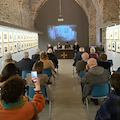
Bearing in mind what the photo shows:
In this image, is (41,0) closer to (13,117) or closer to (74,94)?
(74,94)

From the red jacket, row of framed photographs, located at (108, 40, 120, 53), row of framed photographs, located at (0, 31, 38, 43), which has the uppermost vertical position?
row of framed photographs, located at (0, 31, 38, 43)

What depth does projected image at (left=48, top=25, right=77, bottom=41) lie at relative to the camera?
738 inches

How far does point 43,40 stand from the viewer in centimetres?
1944

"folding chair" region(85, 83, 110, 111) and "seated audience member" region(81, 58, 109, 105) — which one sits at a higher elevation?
"seated audience member" region(81, 58, 109, 105)

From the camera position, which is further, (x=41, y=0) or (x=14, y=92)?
(x=41, y=0)

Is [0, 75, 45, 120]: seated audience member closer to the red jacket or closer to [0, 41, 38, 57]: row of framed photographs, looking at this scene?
the red jacket

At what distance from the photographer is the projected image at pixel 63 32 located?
18734 mm

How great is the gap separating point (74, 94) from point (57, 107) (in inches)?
43.9

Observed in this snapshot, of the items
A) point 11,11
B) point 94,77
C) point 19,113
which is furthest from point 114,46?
point 19,113

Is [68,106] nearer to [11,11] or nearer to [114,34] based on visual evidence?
[114,34]

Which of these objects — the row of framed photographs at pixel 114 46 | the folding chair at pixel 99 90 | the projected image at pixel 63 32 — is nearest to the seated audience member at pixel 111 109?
the folding chair at pixel 99 90

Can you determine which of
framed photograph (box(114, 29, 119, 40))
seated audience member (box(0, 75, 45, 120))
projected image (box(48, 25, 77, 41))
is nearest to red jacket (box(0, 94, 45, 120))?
seated audience member (box(0, 75, 45, 120))

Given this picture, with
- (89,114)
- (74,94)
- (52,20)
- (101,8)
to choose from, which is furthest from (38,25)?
(89,114)

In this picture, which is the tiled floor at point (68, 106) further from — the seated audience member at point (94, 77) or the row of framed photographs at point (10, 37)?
the row of framed photographs at point (10, 37)
